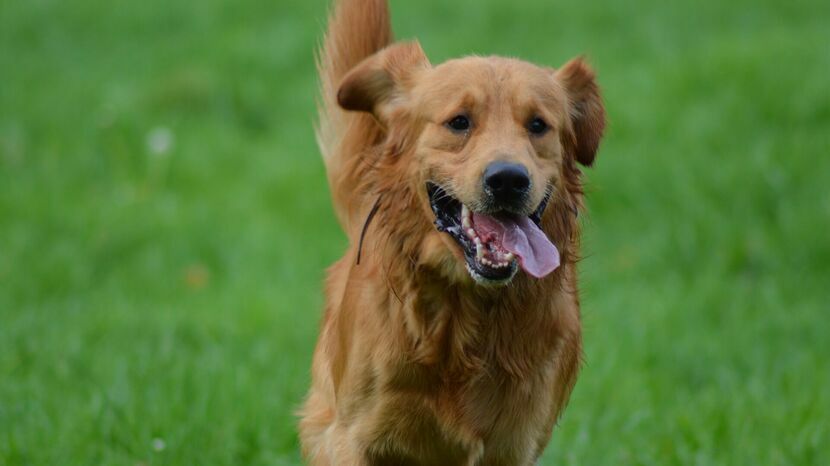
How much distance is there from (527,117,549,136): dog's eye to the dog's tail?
92 cm

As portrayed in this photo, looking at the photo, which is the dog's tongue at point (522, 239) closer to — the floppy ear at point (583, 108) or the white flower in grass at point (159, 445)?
the floppy ear at point (583, 108)

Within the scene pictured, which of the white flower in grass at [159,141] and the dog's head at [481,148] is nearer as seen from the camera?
the dog's head at [481,148]

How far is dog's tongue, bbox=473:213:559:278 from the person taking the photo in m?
4.07

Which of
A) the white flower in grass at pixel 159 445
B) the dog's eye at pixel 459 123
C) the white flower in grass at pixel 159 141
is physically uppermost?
the dog's eye at pixel 459 123

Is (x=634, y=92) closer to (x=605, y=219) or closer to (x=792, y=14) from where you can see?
(x=605, y=219)

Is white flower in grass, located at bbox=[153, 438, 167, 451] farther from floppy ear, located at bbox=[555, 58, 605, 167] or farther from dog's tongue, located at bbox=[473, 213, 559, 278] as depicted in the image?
floppy ear, located at bbox=[555, 58, 605, 167]

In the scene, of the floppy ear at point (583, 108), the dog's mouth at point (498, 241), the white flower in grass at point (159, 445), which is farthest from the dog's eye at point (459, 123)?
the white flower in grass at point (159, 445)

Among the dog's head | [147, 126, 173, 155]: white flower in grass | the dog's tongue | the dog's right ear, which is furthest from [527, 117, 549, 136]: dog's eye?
[147, 126, 173, 155]: white flower in grass

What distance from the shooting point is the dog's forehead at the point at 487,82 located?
13.9 ft

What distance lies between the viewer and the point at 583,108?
465cm

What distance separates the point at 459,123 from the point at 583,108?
613 mm

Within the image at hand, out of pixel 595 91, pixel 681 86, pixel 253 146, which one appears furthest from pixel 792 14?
pixel 595 91

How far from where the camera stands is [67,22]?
13.4 metres

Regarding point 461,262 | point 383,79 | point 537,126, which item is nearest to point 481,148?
point 537,126
